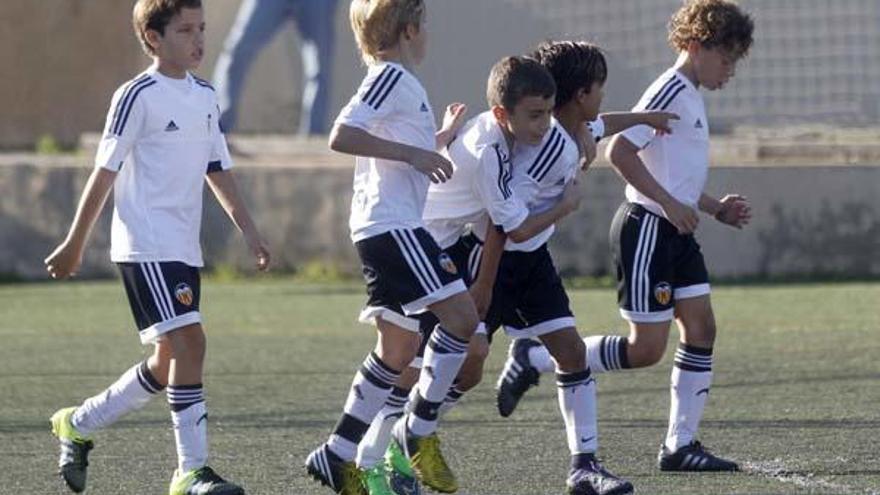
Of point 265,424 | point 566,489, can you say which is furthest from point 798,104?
point 566,489

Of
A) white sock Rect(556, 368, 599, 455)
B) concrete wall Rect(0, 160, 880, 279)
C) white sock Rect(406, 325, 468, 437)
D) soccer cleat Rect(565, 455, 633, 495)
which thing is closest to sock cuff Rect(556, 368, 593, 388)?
white sock Rect(556, 368, 599, 455)

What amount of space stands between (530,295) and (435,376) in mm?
507

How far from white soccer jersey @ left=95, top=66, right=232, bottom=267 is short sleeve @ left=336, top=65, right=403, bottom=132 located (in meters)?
0.56

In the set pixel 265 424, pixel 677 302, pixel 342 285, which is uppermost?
pixel 677 302

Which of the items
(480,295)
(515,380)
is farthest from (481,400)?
(480,295)

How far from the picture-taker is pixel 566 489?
6578 millimetres

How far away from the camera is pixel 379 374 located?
6.35 meters

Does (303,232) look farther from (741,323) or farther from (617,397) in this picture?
(617,397)

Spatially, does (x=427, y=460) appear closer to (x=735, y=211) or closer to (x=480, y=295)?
(x=480, y=295)

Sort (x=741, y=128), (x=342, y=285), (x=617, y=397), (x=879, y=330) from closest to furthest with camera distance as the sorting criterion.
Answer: (x=617, y=397)
(x=879, y=330)
(x=342, y=285)
(x=741, y=128)

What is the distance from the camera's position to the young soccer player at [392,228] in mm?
6238

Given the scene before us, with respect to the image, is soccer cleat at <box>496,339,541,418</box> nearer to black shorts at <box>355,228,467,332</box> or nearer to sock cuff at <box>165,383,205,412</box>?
black shorts at <box>355,228,467,332</box>

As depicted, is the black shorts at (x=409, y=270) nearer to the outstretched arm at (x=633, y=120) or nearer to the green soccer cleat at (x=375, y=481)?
the green soccer cleat at (x=375, y=481)

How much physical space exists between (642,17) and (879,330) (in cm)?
521
